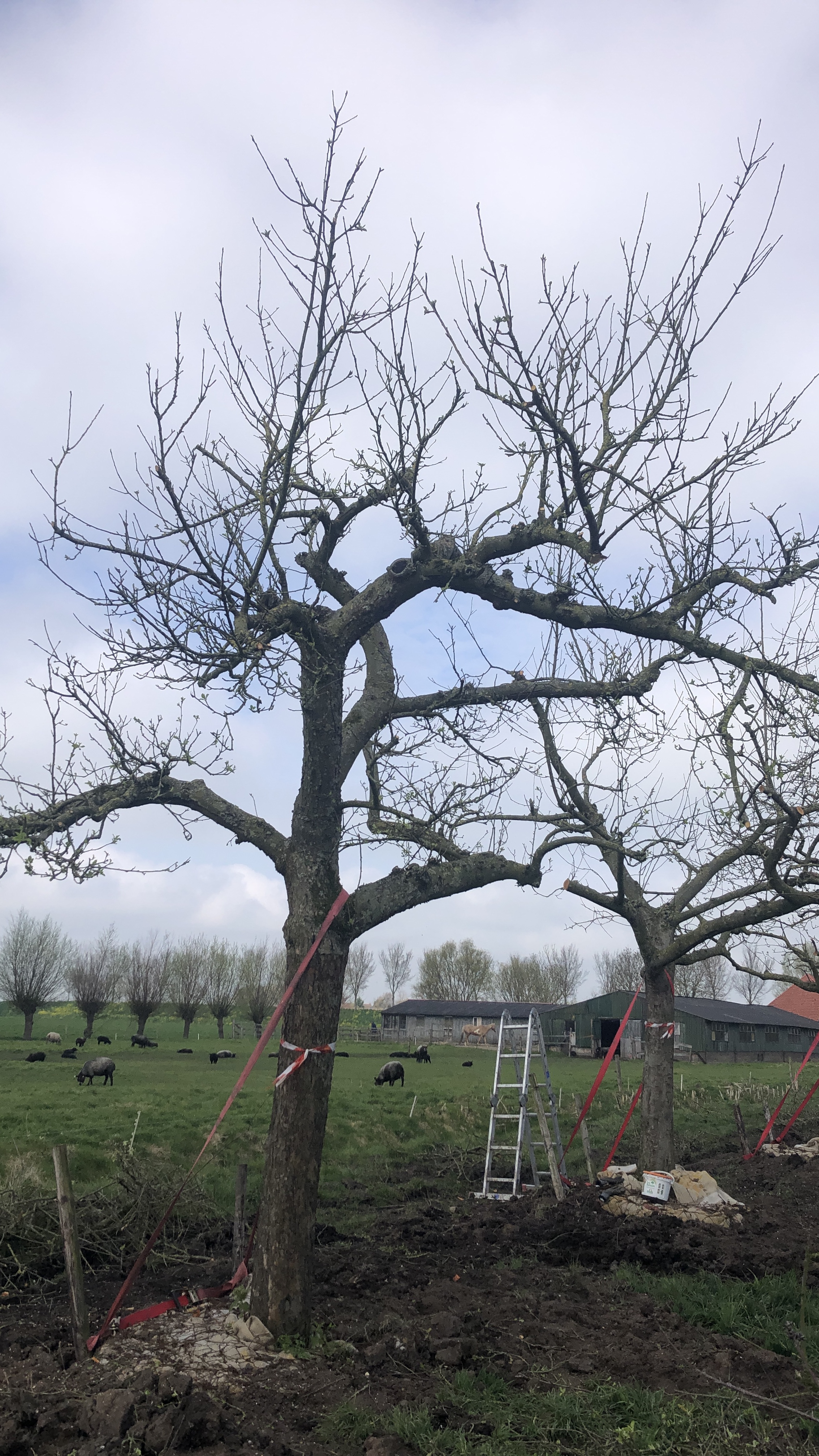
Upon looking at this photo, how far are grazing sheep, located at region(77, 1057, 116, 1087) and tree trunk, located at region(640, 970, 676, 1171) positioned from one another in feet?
50.3

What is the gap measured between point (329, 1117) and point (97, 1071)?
26.1ft

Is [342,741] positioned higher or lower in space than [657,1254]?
higher

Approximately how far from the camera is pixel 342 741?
7.23 meters

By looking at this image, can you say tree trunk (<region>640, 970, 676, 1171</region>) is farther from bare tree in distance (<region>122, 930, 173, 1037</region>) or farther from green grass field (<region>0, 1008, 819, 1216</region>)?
bare tree in distance (<region>122, 930, 173, 1037</region>)

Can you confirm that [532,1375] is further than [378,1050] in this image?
No

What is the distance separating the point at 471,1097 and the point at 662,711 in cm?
1556

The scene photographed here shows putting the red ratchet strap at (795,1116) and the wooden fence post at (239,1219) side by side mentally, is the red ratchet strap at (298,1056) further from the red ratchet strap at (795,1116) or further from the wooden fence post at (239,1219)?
the red ratchet strap at (795,1116)

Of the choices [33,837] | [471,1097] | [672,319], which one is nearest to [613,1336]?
[33,837]

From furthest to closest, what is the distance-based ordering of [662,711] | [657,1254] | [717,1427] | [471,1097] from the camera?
[471,1097], [662,711], [657,1254], [717,1427]

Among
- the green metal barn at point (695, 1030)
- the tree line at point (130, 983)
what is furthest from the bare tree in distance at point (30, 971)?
the green metal barn at point (695, 1030)

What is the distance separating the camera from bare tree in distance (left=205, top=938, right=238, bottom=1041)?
59250mm

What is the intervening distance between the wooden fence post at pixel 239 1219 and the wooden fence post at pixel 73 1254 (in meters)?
1.40

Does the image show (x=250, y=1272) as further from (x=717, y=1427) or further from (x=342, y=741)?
(x=342, y=741)

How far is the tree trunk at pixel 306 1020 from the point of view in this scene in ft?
19.1
